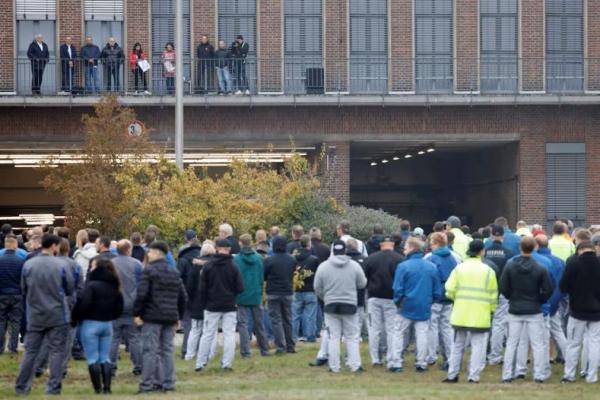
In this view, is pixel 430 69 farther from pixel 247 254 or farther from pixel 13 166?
pixel 247 254

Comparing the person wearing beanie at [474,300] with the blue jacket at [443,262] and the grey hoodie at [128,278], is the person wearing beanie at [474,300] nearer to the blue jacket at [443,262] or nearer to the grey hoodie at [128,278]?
the blue jacket at [443,262]

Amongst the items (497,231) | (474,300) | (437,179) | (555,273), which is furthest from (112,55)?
(474,300)

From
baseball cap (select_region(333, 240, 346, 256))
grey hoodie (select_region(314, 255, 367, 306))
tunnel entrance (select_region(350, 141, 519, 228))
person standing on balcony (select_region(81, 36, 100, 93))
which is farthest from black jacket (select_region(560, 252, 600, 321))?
tunnel entrance (select_region(350, 141, 519, 228))

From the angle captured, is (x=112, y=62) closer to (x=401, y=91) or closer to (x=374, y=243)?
(x=401, y=91)

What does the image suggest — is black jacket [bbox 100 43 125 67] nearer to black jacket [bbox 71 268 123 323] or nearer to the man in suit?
the man in suit

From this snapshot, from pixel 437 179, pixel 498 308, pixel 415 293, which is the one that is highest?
pixel 437 179

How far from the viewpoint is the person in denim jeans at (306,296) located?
25172 millimetres

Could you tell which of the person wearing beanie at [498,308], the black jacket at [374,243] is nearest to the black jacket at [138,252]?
the black jacket at [374,243]

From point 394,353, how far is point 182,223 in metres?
10.9

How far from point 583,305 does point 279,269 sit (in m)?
5.99

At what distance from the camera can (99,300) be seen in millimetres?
18188

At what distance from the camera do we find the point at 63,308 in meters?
18.5

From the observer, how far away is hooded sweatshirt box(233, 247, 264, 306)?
23.3m

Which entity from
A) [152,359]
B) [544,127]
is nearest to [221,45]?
[544,127]
